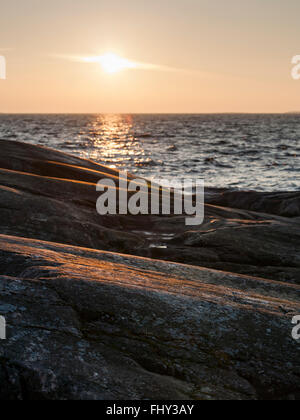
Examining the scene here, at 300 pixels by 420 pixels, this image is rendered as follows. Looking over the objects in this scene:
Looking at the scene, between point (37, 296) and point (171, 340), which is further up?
point (37, 296)

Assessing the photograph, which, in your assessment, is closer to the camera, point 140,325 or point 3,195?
point 140,325

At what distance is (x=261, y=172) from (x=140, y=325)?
2733 centimetres

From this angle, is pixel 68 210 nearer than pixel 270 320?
Answer: No

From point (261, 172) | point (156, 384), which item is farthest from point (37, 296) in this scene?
point (261, 172)

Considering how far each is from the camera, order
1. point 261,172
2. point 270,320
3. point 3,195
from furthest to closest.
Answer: point 261,172, point 3,195, point 270,320

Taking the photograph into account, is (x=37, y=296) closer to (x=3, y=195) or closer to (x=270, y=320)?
(x=270, y=320)

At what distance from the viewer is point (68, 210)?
9305mm

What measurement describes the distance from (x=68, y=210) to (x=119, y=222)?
141 cm

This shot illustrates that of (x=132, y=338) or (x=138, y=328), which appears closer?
(x=132, y=338)

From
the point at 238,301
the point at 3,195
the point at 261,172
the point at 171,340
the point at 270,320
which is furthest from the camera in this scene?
the point at 261,172
